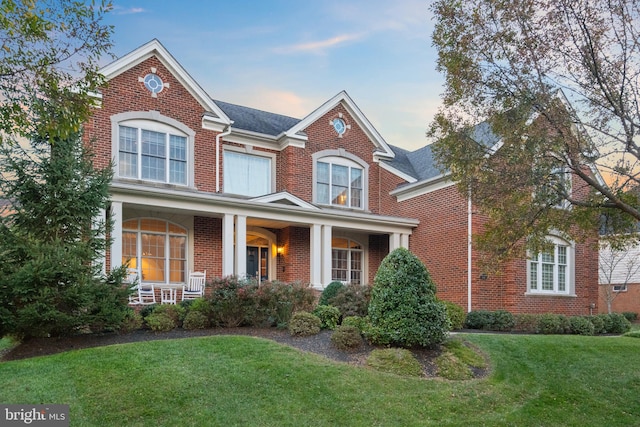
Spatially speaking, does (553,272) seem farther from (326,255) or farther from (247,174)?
(247,174)

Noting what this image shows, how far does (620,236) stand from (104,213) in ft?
39.1

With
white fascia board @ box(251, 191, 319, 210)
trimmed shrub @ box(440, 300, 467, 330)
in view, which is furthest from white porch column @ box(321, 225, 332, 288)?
trimmed shrub @ box(440, 300, 467, 330)

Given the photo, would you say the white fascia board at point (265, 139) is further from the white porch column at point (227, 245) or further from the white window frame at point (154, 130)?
the white porch column at point (227, 245)

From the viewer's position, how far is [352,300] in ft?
40.2

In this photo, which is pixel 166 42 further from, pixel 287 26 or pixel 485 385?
pixel 485 385

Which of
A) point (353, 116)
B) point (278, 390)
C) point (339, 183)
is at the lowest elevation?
point (278, 390)

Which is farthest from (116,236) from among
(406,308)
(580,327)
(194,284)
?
(580,327)

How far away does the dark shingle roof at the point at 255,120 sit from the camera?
60.5 ft

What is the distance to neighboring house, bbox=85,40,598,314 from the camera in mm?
15258

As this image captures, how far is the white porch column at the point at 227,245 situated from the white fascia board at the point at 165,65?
3676 mm

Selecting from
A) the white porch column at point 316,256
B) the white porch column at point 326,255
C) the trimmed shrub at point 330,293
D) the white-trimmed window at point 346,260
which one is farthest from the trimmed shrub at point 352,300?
the white-trimmed window at point 346,260

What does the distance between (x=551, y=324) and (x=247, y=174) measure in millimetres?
10584

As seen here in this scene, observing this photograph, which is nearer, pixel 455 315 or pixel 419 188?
pixel 455 315

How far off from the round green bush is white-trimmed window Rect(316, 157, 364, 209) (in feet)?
28.2
